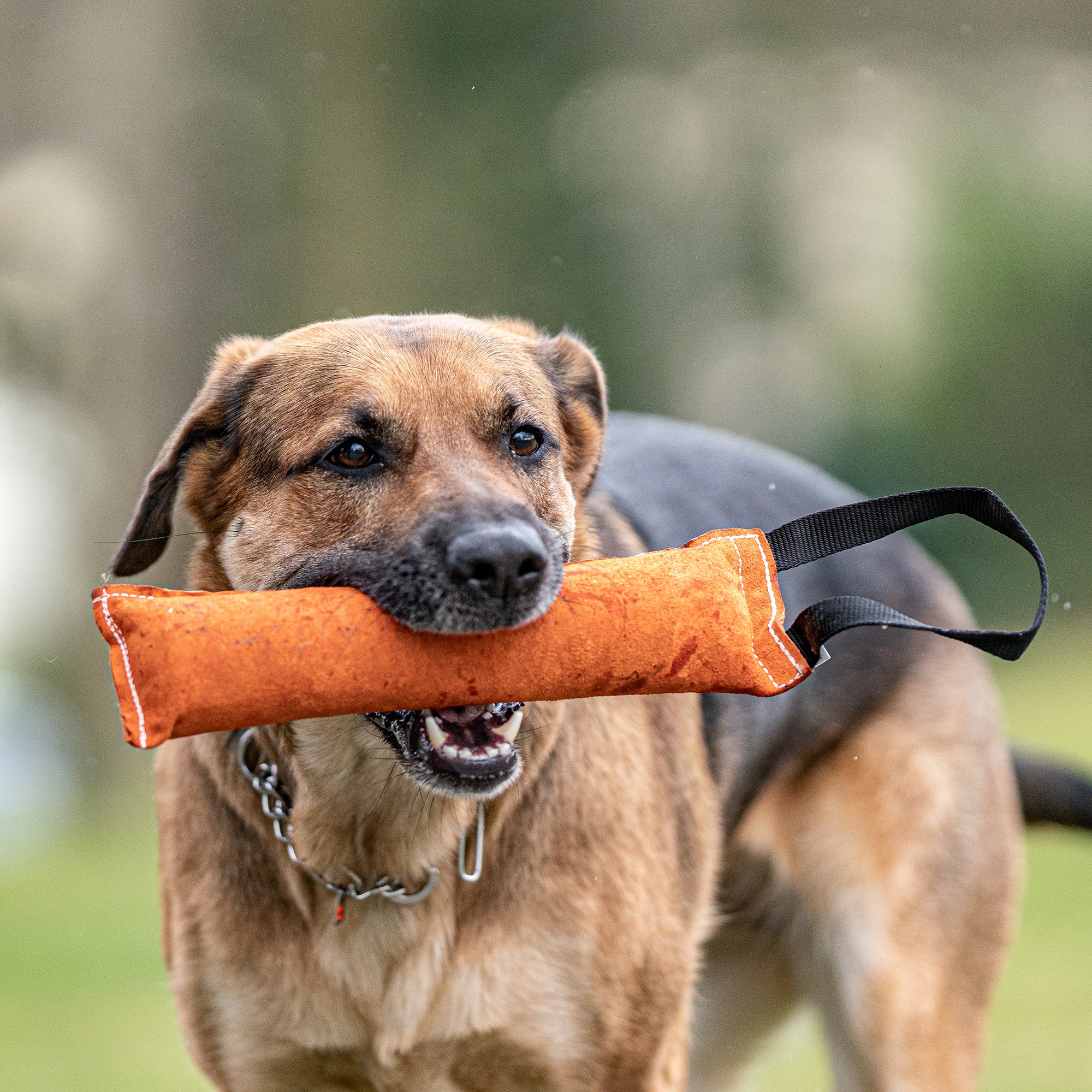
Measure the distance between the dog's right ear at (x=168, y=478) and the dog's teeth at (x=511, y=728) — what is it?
83 cm

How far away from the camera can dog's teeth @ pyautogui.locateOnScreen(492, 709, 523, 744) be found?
2.59 metres

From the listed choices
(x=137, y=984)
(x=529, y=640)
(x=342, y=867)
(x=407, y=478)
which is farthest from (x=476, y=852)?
(x=137, y=984)

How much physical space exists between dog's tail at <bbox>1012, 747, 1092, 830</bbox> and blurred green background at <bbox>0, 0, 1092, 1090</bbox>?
179cm

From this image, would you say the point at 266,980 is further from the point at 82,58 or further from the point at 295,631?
the point at 82,58

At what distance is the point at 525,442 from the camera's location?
284 centimetres

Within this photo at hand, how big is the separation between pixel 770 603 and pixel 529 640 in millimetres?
480

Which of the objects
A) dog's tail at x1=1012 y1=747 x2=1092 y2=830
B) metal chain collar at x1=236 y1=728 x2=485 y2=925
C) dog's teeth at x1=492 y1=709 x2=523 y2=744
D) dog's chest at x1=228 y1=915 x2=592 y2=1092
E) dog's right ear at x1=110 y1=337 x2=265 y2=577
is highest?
dog's right ear at x1=110 y1=337 x2=265 y2=577

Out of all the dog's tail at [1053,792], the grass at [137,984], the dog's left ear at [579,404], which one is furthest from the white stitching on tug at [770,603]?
the dog's tail at [1053,792]

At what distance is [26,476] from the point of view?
10.7 metres

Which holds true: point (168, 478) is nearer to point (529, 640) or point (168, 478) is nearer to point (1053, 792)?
point (529, 640)

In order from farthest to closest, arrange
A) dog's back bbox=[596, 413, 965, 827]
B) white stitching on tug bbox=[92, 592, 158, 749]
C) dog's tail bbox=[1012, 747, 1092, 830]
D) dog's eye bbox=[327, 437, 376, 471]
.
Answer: dog's tail bbox=[1012, 747, 1092, 830]
dog's back bbox=[596, 413, 965, 827]
dog's eye bbox=[327, 437, 376, 471]
white stitching on tug bbox=[92, 592, 158, 749]

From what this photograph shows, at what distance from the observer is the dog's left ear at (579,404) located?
311 centimetres

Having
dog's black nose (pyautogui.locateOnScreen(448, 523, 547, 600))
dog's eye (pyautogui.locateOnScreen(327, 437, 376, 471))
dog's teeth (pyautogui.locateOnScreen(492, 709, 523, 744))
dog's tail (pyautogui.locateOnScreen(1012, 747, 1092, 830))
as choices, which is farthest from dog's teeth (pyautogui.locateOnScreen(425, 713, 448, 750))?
dog's tail (pyautogui.locateOnScreen(1012, 747, 1092, 830))

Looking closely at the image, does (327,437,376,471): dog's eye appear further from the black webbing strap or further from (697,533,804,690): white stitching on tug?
the black webbing strap
